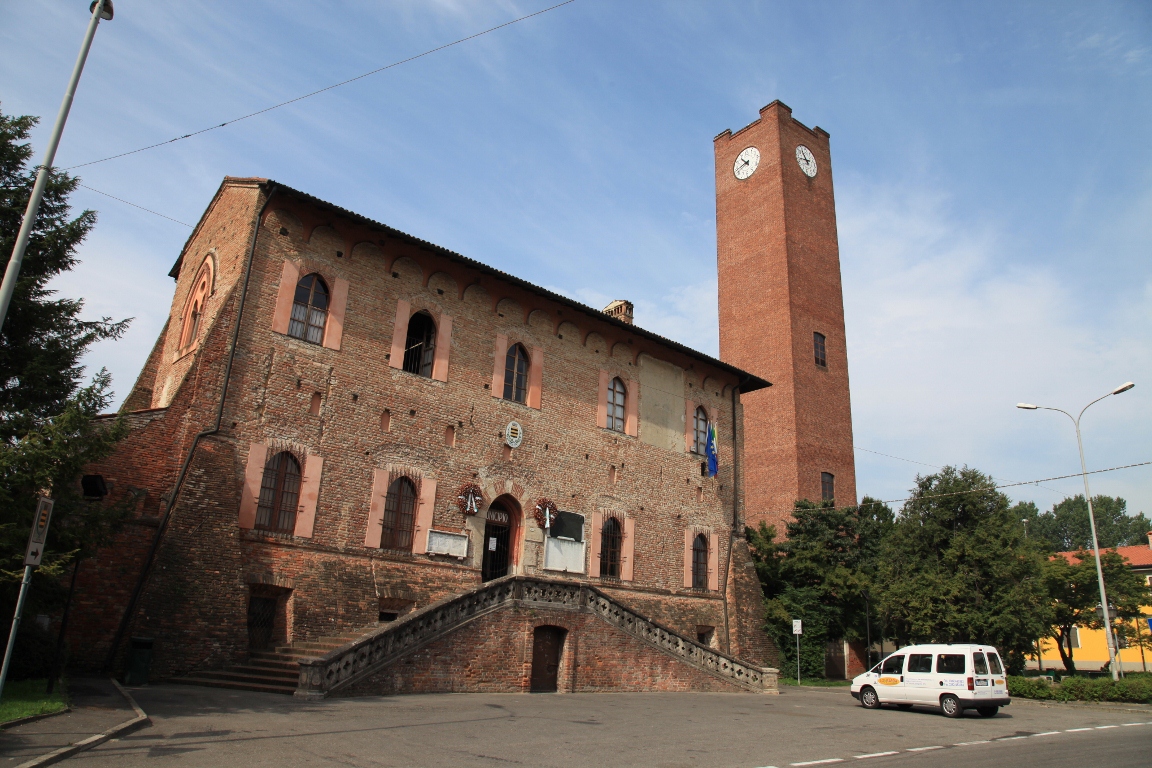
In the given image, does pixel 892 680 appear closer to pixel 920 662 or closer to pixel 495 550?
pixel 920 662

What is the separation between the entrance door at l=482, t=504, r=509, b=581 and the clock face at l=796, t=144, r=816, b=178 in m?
26.8

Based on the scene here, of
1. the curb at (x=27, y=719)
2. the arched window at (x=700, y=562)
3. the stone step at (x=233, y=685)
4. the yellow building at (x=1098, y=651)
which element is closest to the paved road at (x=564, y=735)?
the stone step at (x=233, y=685)

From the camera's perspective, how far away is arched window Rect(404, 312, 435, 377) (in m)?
20.2

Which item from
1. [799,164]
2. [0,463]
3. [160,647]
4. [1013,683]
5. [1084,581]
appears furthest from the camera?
[799,164]

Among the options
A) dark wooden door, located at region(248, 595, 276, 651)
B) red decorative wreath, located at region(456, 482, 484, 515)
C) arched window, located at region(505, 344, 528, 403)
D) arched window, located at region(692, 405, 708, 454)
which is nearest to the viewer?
dark wooden door, located at region(248, 595, 276, 651)

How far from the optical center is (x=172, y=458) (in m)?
15.9

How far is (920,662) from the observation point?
17500 mm

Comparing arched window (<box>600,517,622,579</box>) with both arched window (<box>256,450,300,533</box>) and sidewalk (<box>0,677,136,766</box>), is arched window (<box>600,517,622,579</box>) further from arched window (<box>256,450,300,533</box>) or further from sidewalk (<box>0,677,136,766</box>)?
sidewalk (<box>0,677,136,766</box>)

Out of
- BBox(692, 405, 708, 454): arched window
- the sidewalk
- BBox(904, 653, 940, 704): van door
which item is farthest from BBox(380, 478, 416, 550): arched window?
BBox(904, 653, 940, 704): van door

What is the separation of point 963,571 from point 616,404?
37.6ft

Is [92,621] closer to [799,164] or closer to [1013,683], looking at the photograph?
[1013,683]

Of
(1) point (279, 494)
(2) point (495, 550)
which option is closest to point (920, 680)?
(2) point (495, 550)

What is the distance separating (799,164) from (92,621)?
3544cm

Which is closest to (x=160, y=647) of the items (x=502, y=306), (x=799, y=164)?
(x=502, y=306)
